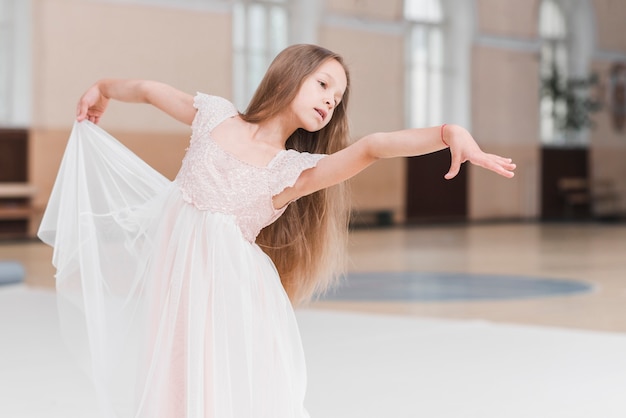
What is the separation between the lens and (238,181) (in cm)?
291

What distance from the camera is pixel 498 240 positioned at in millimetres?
15859

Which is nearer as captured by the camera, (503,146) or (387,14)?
(387,14)

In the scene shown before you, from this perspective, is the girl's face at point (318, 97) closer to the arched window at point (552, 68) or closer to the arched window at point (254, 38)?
the arched window at point (254, 38)

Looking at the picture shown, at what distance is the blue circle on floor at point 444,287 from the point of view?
27.8 ft

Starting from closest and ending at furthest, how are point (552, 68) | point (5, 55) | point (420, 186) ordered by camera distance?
point (5, 55) → point (420, 186) → point (552, 68)

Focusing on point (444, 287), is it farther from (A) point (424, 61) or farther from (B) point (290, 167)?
(A) point (424, 61)

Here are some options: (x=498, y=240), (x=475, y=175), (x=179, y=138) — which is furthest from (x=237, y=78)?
(x=475, y=175)

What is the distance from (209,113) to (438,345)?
3.08 metres

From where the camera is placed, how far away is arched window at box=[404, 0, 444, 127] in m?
20.1

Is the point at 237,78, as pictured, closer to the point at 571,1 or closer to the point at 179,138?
the point at 179,138

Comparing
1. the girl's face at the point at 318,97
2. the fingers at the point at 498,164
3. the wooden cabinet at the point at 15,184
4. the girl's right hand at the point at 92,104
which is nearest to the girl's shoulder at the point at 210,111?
the girl's face at the point at 318,97

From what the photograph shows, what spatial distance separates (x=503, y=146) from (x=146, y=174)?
18.9m

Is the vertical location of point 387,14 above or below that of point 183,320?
above

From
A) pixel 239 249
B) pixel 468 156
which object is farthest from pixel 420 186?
pixel 468 156
